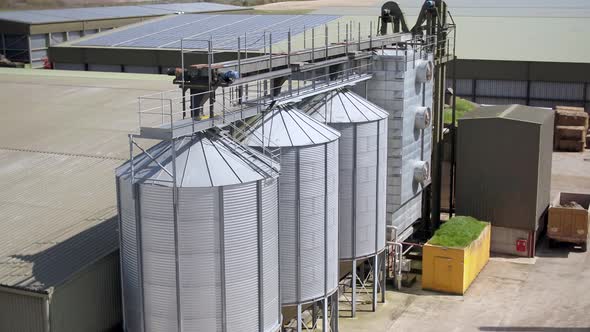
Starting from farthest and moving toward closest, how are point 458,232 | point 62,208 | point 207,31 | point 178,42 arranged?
1. point 207,31
2. point 178,42
3. point 458,232
4. point 62,208

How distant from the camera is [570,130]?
52781 mm

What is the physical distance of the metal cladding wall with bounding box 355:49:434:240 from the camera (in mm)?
29531

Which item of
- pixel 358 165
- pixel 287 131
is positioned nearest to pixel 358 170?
pixel 358 165

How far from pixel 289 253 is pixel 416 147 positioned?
34.7 feet

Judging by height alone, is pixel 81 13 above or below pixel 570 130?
above

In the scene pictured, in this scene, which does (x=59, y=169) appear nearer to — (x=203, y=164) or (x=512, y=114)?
(x=203, y=164)

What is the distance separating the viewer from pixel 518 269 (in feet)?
104

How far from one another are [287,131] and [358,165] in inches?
184

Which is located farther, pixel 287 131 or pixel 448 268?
pixel 448 268

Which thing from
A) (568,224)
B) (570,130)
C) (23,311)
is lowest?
(568,224)

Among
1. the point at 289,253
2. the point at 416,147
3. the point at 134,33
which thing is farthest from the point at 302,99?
the point at 134,33

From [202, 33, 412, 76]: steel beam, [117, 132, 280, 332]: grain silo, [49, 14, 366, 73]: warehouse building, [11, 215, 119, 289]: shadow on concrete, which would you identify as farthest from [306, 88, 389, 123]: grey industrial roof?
[49, 14, 366, 73]: warehouse building

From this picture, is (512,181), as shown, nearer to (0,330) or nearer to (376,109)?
(376,109)

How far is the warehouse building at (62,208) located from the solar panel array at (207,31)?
15.7 m
